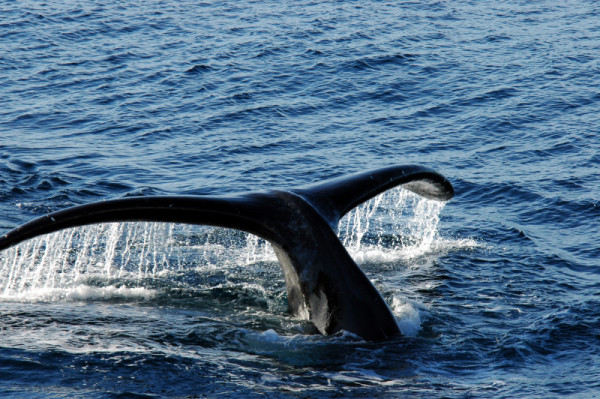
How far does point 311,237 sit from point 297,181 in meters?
8.34

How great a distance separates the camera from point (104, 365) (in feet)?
25.7

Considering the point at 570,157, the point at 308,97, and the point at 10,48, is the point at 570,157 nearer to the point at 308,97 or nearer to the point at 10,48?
the point at 308,97

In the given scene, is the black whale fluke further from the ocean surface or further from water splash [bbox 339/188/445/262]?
water splash [bbox 339/188/445/262]

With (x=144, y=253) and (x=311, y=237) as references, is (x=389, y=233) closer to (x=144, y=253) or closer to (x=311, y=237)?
(x=144, y=253)

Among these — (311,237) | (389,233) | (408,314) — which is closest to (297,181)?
(389,233)

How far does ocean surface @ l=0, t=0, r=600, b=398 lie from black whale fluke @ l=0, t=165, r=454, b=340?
0.84 feet

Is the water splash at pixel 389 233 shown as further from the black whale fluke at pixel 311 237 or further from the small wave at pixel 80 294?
the black whale fluke at pixel 311 237

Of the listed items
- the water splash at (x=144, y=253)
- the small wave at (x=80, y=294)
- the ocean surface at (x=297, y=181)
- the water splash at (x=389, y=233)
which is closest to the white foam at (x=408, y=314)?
the ocean surface at (x=297, y=181)

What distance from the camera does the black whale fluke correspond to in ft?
24.6

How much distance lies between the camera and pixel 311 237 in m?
7.80

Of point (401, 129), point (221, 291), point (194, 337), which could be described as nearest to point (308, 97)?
point (401, 129)

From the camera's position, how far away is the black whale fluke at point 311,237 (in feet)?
24.6

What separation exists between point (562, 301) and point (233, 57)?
18416mm

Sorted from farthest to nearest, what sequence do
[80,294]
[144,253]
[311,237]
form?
[144,253], [80,294], [311,237]
